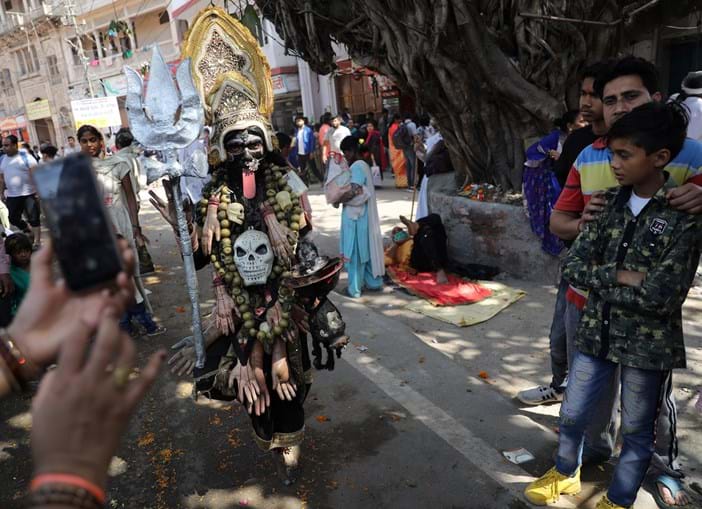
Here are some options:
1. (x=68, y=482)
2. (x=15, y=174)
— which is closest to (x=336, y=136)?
(x=15, y=174)

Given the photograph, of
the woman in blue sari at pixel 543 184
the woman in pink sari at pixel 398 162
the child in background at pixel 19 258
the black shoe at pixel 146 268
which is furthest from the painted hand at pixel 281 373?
the woman in pink sari at pixel 398 162

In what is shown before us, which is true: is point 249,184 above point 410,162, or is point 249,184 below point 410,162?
above

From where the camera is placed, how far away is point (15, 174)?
8.63 meters

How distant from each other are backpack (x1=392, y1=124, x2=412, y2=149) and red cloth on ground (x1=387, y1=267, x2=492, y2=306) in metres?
6.31

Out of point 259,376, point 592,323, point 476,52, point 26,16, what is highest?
point 26,16

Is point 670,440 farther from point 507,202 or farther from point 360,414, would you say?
point 507,202

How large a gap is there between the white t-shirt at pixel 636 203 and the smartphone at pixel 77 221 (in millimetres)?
2140

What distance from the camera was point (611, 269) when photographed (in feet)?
7.43

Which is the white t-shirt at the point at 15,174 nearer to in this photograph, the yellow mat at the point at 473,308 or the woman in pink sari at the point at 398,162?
the yellow mat at the point at 473,308

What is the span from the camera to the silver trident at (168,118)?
8.86 feet

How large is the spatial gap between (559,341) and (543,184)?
240cm

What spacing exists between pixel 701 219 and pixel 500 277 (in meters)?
4.06

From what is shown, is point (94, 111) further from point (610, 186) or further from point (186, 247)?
point (610, 186)

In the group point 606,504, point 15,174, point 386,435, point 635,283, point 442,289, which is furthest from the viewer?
point 15,174
